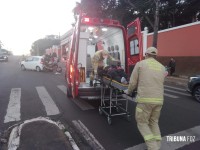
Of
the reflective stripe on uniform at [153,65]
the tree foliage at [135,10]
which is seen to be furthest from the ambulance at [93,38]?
the tree foliage at [135,10]

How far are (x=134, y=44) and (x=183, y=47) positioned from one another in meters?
13.0

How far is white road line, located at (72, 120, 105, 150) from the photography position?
4.46 meters

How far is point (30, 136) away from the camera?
4.75m

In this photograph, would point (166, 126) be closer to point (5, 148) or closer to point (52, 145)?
point (52, 145)

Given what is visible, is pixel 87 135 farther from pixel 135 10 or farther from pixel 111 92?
pixel 135 10

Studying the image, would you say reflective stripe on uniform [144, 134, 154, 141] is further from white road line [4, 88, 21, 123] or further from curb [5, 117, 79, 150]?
white road line [4, 88, 21, 123]

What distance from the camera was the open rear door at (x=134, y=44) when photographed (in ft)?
23.5

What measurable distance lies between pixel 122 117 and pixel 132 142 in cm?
173

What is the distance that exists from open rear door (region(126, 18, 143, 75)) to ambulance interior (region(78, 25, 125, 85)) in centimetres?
23

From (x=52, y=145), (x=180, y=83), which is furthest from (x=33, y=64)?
(x=52, y=145)

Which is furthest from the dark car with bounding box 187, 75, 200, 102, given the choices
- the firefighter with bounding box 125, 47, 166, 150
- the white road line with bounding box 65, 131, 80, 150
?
Result: the white road line with bounding box 65, 131, 80, 150

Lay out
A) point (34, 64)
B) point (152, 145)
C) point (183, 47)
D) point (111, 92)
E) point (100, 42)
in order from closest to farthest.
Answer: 1. point (152, 145)
2. point (111, 92)
3. point (100, 42)
4. point (183, 47)
5. point (34, 64)

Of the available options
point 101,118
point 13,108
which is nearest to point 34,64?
point 13,108

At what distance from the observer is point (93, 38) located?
29.9ft
